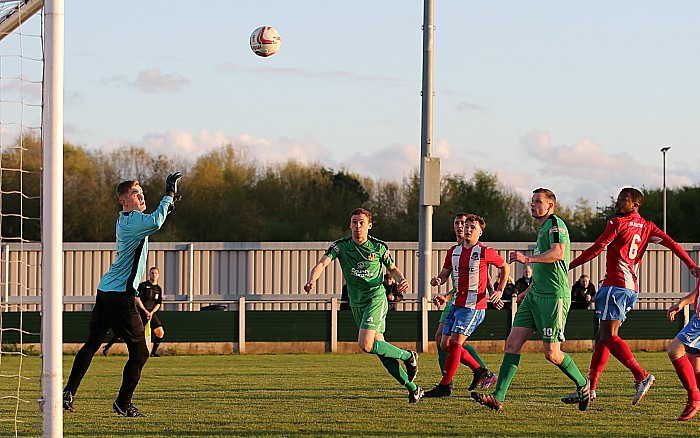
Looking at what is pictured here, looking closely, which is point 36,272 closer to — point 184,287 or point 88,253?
point 88,253

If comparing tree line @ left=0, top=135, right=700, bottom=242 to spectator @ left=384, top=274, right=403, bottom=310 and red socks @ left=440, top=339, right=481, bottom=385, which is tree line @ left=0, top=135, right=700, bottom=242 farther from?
red socks @ left=440, top=339, right=481, bottom=385

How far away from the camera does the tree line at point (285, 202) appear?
160ft

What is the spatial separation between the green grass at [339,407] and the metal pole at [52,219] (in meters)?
1.48

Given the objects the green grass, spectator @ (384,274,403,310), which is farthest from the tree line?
the green grass

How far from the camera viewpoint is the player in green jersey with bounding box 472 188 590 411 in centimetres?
1005

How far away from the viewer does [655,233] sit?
10.5 m

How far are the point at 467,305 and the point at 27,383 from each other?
20.3 feet

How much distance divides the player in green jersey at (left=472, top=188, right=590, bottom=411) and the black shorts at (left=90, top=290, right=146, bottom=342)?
3.27 metres

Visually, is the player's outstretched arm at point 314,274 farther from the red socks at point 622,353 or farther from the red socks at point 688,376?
the red socks at point 688,376

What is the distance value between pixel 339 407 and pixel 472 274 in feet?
6.54

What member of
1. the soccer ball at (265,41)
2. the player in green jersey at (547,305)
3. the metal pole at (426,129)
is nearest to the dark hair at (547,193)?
the player in green jersey at (547,305)

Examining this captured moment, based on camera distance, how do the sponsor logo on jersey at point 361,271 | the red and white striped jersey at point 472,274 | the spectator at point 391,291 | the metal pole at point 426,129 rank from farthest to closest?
the spectator at point 391,291 < the metal pole at point 426,129 < the red and white striped jersey at point 472,274 < the sponsor logo on jersey at point 361,271

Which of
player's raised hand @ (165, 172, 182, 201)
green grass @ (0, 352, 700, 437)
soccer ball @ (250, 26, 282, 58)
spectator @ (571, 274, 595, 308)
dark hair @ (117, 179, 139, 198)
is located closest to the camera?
green grass @ (0, 352, 700, 437)

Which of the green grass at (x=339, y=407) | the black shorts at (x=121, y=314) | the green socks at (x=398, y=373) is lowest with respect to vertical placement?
the green grass at (x=339, y=407)
